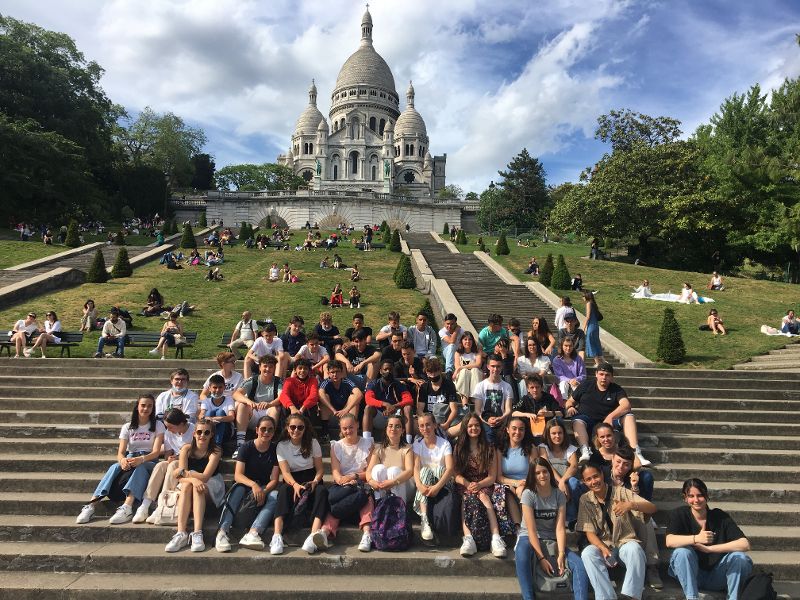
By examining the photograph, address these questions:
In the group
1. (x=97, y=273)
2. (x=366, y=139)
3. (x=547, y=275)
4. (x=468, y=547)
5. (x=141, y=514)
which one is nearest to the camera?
(x=468, y=547)

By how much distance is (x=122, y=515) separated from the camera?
5012 millimetres

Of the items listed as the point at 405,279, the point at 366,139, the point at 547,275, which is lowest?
the point at 405,279

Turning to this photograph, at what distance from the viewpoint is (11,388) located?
26.7 ft

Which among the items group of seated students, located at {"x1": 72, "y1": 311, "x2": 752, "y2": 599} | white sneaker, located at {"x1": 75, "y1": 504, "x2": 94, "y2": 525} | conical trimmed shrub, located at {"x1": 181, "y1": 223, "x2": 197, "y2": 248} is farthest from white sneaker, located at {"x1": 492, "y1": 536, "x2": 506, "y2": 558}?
conical trimmed shrub, located at {"x1": 181, "y1": 223, "x2": 197, "y2": 248}

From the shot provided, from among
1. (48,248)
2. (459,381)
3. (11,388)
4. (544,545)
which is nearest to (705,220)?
(459,381)

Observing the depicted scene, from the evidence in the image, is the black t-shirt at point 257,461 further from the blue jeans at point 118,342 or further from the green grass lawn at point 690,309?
the green grass lawn at point 690,309

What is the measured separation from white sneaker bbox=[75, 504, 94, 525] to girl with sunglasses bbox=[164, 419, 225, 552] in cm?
91

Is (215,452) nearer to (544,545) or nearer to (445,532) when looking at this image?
(445,532)

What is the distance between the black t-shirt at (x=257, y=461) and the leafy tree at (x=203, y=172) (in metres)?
70.1

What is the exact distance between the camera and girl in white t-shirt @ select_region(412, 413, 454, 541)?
493 centimetres

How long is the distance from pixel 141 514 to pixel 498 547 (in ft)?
11.2

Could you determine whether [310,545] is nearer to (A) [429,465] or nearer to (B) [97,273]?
(A) [429,465]

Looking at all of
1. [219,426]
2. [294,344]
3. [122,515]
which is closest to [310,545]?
[122,515]

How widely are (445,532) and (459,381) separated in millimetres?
2416
